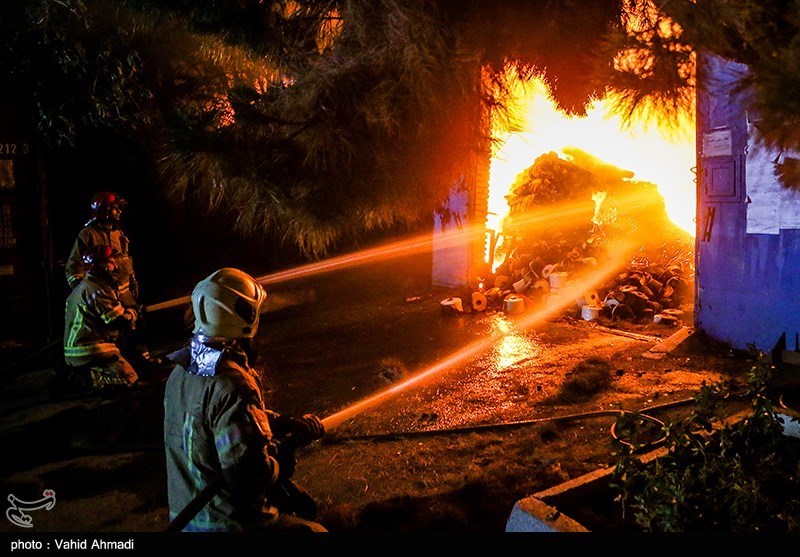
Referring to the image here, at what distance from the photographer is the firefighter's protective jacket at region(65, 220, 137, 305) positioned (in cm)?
696

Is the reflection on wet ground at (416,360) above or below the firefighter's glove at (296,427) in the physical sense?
below

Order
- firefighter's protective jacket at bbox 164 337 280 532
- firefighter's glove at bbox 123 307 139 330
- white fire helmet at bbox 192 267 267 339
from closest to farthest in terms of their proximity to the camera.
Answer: firefighter's protective jacket at bbox 164 337 280 532 → white fire helmet at bbox 192 267 267 339 → firefighter's glove at bbox 123 307 139 330

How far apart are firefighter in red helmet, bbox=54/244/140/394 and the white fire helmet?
468 cm

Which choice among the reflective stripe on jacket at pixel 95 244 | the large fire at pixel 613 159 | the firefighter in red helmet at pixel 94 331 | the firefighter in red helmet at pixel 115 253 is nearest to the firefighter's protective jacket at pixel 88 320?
the firefighter in red helmet at pixel 94 331

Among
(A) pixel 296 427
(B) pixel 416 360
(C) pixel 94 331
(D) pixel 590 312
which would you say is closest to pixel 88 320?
(C) pixel 94 331

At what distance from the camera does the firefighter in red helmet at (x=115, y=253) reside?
697cm

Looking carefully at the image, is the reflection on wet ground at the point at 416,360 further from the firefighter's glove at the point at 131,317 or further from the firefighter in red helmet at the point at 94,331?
the firefighter in red helmet at the point at 94,331

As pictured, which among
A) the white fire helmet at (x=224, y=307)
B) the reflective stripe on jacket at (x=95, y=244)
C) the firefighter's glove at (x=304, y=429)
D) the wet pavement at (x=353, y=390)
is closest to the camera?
the white fire helmet at (x=224, y=307)

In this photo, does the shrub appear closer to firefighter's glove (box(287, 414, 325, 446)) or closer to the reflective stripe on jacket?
firefighter's glove (box(287, 414, 325, 446))

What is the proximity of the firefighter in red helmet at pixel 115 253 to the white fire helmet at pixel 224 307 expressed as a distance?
4.98 m

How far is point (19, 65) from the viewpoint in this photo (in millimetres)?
8352

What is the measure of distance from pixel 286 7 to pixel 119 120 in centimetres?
558

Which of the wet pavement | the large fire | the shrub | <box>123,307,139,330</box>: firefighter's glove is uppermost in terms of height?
the large fire

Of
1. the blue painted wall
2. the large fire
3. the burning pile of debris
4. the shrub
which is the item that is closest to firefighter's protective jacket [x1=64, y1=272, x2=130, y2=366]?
the burning pile of debris
